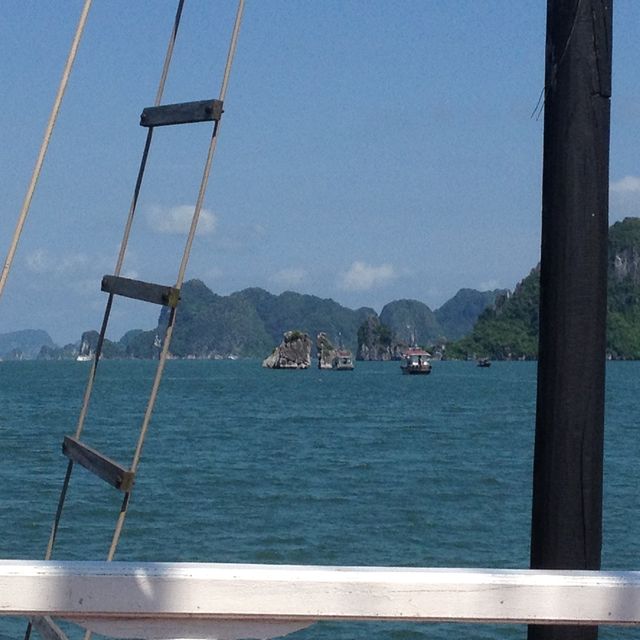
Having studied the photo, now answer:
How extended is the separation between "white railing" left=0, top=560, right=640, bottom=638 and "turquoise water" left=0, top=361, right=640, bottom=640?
48.2ft

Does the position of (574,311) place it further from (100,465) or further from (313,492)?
(313,492)

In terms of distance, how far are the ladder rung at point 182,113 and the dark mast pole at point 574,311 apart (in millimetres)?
1132

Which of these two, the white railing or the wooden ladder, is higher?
the wooden ladder

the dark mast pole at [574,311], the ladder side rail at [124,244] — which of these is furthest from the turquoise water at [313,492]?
the dark mast pole at [574,311]

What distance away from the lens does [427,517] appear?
33438 millimetres

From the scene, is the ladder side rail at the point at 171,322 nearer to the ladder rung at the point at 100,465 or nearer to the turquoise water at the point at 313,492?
the ladder rung at the point at 100,465

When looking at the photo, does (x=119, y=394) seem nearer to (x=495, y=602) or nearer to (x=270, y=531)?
(x=270, y=531)

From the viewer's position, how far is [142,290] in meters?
3.98

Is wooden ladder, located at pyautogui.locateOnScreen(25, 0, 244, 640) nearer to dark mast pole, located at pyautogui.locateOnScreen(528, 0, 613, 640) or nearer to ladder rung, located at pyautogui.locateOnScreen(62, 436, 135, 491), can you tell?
ladder rung, located at pyautogui.locateOnScreen(62, 436, 135, 491)

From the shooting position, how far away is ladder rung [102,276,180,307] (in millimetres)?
3715

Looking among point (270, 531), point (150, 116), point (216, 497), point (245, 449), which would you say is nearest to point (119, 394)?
point (245, 449)

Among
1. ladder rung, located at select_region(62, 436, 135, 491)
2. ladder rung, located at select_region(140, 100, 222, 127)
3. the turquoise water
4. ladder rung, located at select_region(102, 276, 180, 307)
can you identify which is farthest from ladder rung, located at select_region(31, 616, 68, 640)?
the turquoise water

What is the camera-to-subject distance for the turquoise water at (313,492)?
26719 mm

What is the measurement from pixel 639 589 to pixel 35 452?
52.9 metres
